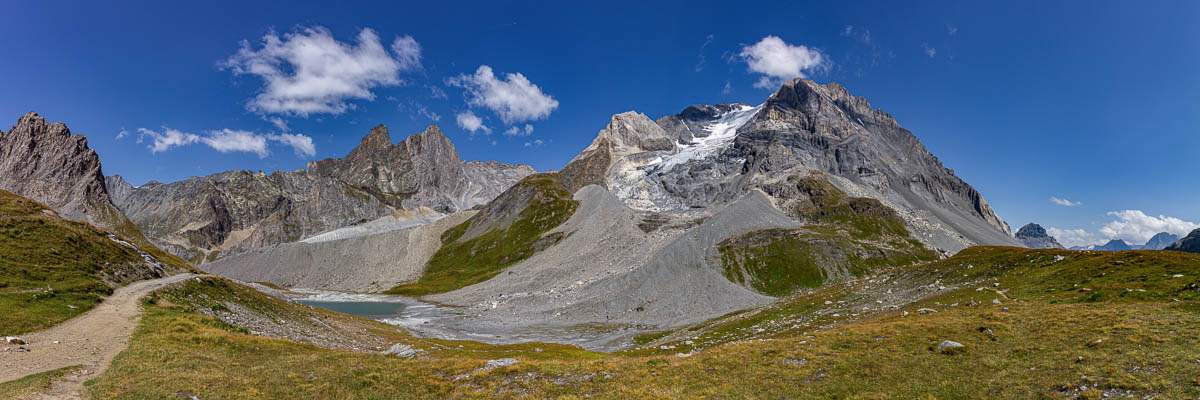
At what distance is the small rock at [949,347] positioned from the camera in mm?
27562

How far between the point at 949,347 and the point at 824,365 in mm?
8004

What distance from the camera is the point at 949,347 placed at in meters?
27.9

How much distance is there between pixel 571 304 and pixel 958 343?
86982mm

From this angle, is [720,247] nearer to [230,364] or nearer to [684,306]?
[684,306]

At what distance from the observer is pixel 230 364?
27.2 m

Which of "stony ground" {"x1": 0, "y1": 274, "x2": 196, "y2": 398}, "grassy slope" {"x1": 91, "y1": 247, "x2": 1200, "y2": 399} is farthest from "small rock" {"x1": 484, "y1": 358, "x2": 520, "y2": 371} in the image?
"stony ground" {"x1": 0, "y1": 274, "x2": 196, "y2": 398}

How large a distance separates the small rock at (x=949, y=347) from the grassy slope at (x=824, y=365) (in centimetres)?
52

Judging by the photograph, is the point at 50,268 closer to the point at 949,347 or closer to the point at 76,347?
the point at 76,347

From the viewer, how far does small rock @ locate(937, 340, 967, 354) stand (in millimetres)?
27562

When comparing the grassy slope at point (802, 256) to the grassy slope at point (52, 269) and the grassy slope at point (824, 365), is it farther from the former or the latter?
the grassy slope at point (52, 269)

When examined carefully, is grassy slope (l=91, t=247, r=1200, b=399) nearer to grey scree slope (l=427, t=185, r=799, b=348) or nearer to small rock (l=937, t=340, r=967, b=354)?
small rock (l=937, t=340, r=967, b=354)

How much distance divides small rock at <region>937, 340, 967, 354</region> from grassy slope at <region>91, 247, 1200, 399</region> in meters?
0.52

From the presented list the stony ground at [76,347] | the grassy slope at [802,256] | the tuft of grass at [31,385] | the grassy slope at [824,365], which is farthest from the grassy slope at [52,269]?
the grassy slope at [802,256]

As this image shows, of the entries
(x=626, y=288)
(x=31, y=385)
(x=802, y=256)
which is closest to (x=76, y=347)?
(x=31, y=385)
